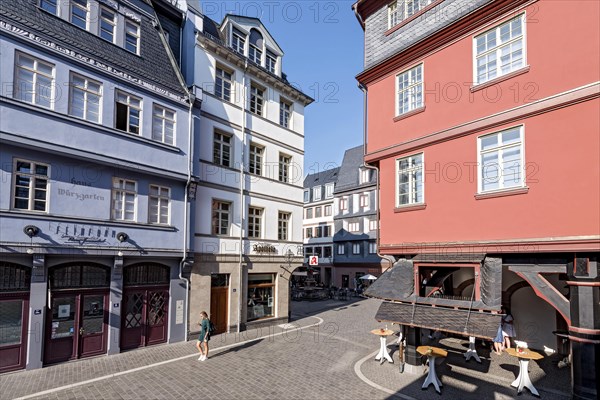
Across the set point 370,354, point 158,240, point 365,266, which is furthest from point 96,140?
point 365,266

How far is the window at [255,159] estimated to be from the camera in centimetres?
1966

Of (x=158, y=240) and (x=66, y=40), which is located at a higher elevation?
(x=66, y=40)

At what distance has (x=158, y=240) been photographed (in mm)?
14781

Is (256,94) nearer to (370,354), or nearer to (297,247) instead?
(297,247)

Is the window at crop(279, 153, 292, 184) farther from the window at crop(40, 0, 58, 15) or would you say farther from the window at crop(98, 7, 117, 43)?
the window at crop(40, 0, 58, 15)

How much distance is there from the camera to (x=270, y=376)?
11.6 m

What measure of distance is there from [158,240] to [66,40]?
25.7ft

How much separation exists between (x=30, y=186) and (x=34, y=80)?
3.46 metres

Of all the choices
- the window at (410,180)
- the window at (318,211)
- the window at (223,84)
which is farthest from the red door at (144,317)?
the window at (318,211)

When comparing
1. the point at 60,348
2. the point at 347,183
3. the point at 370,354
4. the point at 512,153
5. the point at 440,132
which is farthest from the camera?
the point at 347,183

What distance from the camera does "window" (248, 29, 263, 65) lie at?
66.9ft

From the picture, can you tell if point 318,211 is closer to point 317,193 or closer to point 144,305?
point 317,193

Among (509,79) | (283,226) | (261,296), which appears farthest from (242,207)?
(509,79)

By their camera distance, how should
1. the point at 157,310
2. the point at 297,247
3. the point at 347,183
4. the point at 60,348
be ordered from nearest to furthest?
the point at 60,348 < the point at 157,310 < the point at 297,247 < the point at 347,183
